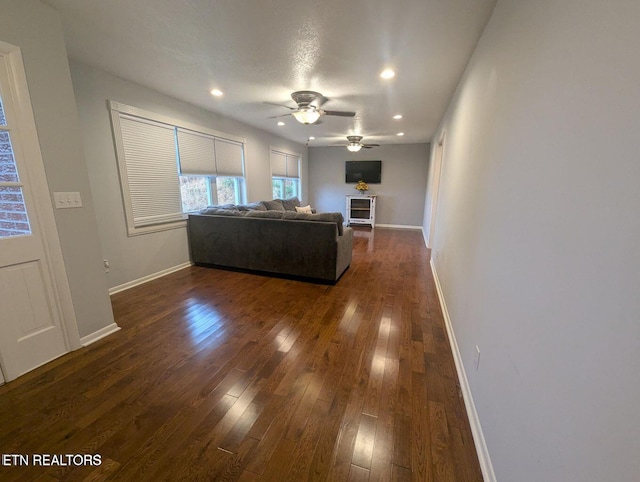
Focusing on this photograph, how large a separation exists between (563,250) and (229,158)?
4989 mm

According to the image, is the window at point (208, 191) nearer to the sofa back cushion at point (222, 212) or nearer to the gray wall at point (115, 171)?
the sofa back cushion at point (222, 212)

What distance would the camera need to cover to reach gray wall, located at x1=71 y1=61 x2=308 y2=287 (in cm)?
277

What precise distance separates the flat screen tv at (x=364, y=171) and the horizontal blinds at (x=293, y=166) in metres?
1.53

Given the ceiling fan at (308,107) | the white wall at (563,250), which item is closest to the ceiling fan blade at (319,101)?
the ceiling fan at (308,107)

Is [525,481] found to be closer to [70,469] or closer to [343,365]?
[343,365]

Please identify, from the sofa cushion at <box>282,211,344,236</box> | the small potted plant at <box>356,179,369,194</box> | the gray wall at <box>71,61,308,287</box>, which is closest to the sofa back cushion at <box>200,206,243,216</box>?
the gray wall at <box>71,61,308,287</box>

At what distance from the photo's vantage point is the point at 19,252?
5.77 feet

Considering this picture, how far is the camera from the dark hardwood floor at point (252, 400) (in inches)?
49.3

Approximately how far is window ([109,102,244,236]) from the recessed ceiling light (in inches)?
114

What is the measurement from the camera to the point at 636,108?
542 mm

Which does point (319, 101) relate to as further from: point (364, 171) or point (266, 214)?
point (364, 171)

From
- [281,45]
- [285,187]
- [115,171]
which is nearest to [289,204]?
[285,187]

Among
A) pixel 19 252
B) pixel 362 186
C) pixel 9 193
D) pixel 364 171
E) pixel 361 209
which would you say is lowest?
pixel 361 209

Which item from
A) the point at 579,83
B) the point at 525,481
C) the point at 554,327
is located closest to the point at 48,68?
the point at 579,83
